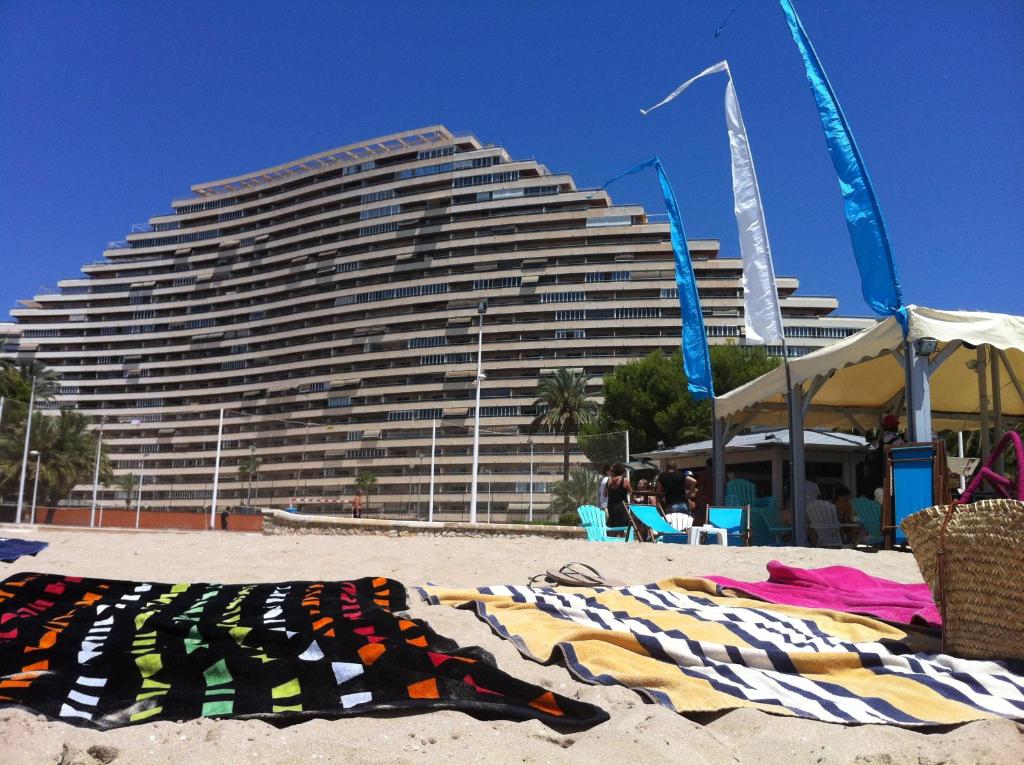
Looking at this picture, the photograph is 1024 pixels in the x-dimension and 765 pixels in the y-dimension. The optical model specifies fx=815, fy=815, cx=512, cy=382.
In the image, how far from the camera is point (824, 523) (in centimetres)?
963

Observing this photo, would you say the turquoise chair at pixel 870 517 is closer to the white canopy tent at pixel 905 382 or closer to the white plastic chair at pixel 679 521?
the white canopy tent at pixel 905 382

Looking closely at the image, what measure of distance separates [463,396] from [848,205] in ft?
213

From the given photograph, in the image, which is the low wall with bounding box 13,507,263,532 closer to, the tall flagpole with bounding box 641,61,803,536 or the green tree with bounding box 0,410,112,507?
the green tree with bounding box 0,410,112,507

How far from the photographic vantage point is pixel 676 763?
198cm

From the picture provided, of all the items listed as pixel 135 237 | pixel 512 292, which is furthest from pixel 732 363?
pixel 135 237

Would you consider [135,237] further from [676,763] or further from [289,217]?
[676,763]

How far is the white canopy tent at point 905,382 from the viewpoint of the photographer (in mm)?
7273

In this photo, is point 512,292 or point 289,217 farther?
point 289,217

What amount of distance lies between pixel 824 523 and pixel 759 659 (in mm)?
7286

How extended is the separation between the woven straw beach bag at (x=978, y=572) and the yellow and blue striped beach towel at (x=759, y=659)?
0.41 feet

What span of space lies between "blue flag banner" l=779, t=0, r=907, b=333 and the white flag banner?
4.99 feet

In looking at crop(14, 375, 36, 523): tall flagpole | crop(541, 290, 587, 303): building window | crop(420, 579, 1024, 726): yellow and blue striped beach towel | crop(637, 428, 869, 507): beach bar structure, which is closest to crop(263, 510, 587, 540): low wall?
crop(637, 428, 869, 507): beach bar structure

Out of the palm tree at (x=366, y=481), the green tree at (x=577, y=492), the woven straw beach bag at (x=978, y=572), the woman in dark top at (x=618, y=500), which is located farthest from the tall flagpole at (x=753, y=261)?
the palm tree at (x=366, y=481)

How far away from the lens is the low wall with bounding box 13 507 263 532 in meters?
23.1
